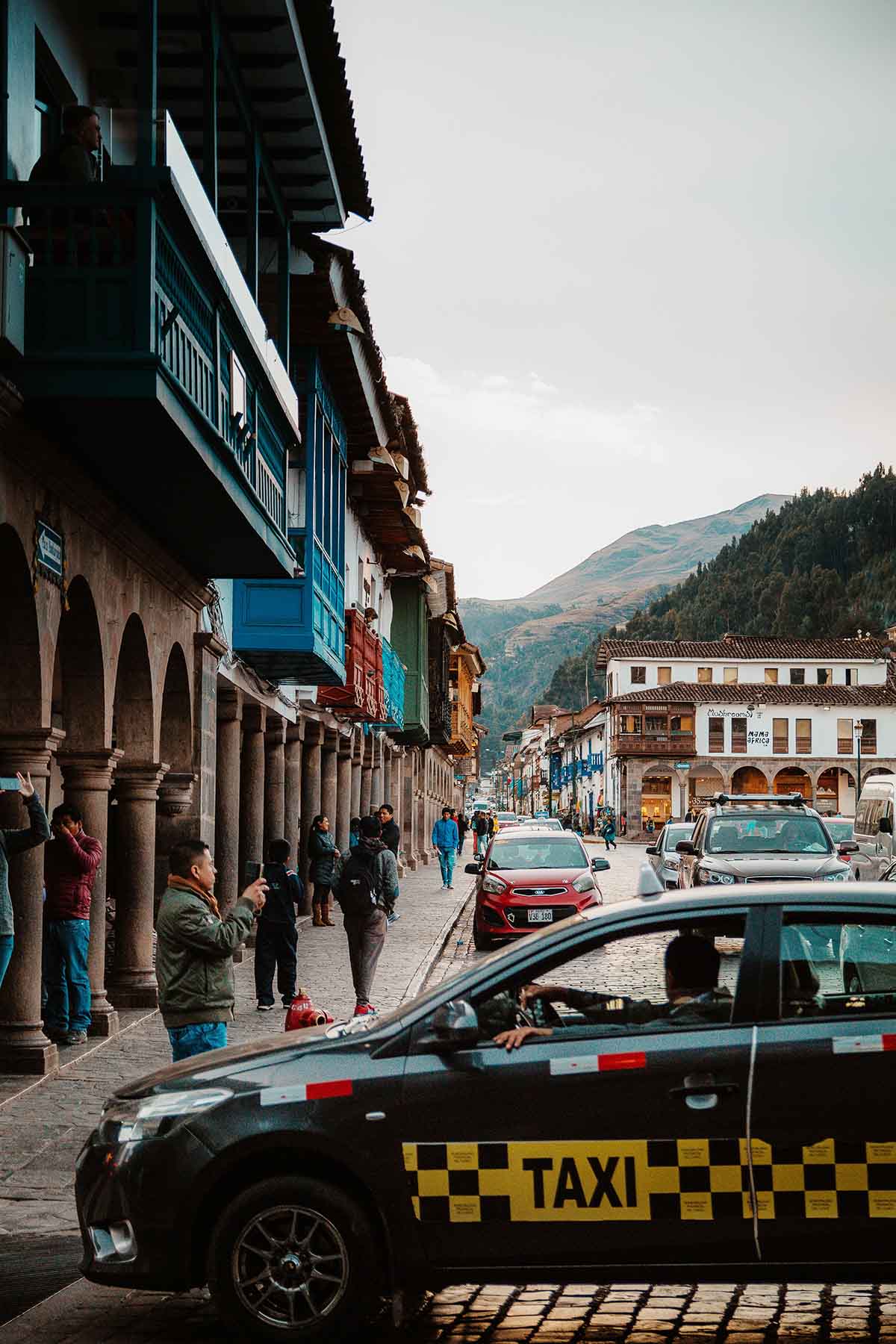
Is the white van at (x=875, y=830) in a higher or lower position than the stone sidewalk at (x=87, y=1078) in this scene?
higher

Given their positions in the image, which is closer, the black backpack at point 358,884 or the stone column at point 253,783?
the black backpack at point 358,884

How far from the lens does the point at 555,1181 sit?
5176mm

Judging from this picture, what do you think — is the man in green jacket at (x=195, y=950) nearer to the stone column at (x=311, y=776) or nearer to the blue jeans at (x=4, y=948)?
the blue jeans at (x=4, y=948)

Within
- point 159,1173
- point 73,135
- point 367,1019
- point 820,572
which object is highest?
point 820,572

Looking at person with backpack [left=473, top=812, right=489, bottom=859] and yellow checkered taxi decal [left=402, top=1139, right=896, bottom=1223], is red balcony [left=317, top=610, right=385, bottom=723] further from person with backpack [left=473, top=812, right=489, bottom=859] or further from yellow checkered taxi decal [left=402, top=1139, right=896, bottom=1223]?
person with backpack [left=473, top=812, right=489, bottom=859]

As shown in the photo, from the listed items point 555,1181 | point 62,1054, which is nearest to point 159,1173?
point 555,1181

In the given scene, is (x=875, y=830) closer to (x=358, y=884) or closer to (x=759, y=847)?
(x=759, y=847)

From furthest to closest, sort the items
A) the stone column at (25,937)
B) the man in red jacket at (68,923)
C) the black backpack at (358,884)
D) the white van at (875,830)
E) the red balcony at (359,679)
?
the white van at (875,830), the red balcony at (359,679), the black backpack at (358,884), the man in red jacket at (68,923), the stone column at (25,937)

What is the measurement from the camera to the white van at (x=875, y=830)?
24203 millimetres

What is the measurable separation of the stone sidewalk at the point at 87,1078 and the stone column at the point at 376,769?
17.4 m

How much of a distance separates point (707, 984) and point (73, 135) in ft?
23.2

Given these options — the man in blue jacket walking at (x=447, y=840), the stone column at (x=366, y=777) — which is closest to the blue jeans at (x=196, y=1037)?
the man in blue jacket walking at (x=447, y=840)

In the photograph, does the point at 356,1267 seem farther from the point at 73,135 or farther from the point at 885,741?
the point at 885,741

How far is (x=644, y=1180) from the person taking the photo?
5.13 meters
